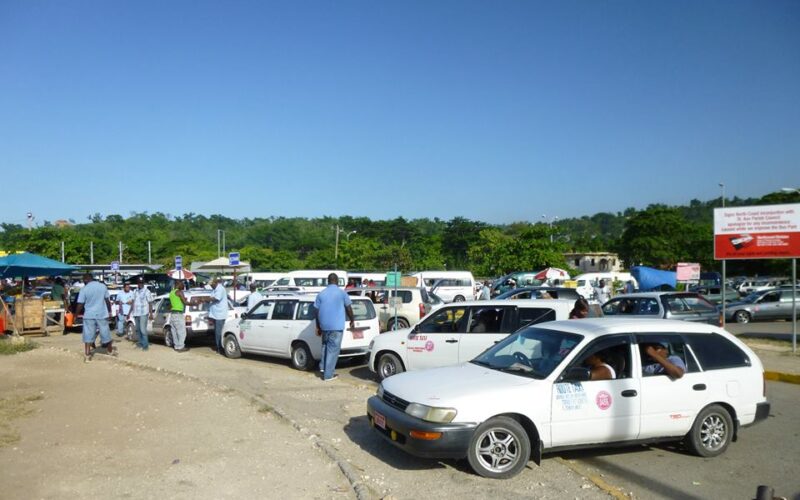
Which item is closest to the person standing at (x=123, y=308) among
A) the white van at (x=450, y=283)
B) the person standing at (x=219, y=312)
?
the person standing at (x=219, y=312)

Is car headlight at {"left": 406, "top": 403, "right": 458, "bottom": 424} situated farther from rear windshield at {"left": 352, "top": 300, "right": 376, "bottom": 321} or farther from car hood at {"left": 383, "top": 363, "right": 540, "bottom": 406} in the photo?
rear windshield at {"left": 352, "top": 300, "right": 376, "bottom": 321}

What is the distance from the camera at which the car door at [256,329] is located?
1323 cm

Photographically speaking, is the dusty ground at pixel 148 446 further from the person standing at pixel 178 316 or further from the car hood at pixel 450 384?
the person standing at pixel 178 316

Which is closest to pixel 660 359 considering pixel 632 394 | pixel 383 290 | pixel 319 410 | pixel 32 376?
pixel 632 394

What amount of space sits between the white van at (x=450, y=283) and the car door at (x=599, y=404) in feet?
89.5

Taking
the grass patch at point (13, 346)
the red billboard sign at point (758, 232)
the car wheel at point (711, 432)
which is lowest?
the grass patch at point (13, 346)

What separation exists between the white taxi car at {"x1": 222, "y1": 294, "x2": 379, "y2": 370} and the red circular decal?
6561 mm

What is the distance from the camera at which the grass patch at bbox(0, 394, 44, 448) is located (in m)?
6.83

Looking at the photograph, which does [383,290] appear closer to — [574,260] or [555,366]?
[555,366]

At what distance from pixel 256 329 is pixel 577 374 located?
8769 mm

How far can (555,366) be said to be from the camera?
6.12 metres

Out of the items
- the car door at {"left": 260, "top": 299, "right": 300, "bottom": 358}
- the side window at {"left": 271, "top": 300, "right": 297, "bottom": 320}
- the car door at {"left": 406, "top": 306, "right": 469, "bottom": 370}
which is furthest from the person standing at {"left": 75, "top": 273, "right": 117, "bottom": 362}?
the car door at {"left": 406, "top": 306, "right": 469, "bottom": 370}

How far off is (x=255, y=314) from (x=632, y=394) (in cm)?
920

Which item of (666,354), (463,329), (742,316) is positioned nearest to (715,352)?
(666,354)
